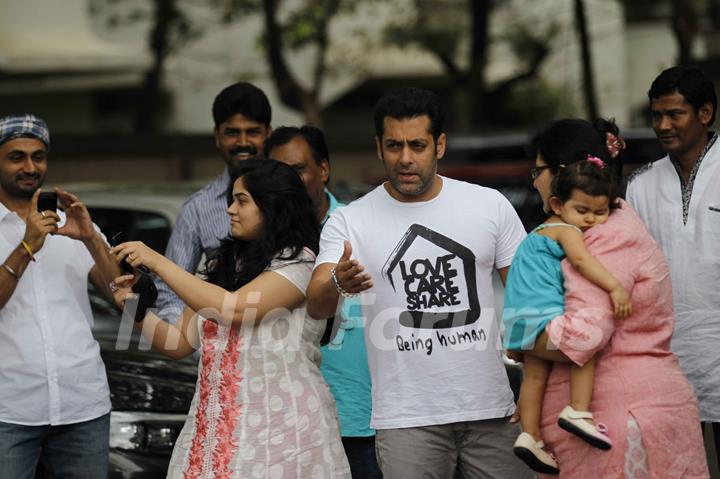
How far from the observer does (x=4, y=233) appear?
5012mm

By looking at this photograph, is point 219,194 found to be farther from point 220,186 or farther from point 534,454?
point 534,454

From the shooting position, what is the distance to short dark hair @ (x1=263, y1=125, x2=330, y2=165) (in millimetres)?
5355

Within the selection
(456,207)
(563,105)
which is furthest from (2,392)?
(563,105)

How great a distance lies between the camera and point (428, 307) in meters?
4.38

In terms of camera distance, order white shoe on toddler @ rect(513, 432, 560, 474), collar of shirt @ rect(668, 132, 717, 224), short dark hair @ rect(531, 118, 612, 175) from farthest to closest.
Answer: collar of shirt @ rect(668, 132, 717, 224)
short dark hair @ rect(531, 118, 612, 175)
white shoe on toddler @ rect(513, 432, 560, 474)

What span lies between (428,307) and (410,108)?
0.72 metres

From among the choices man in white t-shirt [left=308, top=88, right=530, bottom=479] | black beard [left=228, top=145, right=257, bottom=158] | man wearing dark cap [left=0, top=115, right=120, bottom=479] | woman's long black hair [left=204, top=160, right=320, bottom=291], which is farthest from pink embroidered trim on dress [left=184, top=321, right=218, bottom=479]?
black beard [left=228, top=145, right=257, bottom=158]

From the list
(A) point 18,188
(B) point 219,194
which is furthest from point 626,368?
(A) point 18,188

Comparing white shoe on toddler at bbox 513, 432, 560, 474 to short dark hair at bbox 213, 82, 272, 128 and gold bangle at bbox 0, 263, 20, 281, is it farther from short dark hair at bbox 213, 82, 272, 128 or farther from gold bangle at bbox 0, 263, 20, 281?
short dark hair at bbox 213, 82, 272, 128

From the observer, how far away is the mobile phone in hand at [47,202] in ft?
15.4

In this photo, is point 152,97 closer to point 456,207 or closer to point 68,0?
point 68,0

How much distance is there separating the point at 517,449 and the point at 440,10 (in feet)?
58.9

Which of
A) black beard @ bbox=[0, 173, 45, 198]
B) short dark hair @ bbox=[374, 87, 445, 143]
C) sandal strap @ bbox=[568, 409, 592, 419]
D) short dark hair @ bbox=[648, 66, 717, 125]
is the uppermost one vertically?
short dark hair @ bbox=[648, 66, 717, 125]

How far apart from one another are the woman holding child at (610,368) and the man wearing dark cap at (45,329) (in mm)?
1731
